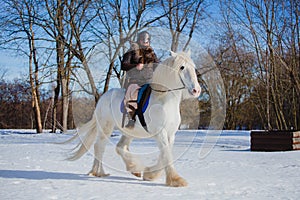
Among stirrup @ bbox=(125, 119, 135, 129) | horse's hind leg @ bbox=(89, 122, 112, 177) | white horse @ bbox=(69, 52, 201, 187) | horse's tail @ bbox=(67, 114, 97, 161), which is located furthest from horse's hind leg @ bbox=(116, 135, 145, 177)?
stirrup @ bbox=(125, 119, 135, 129)

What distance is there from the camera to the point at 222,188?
403 cm

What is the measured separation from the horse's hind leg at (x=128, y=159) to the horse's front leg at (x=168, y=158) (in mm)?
524

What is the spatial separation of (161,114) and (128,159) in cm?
112

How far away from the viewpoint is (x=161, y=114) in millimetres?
3754

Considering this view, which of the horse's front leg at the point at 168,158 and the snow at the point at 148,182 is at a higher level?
the horse's front leg at the point at 168,158

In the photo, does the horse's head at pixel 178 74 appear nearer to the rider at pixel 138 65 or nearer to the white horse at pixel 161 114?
the white horse at pixel 161 114

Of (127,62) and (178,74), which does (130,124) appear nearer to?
(127,62)

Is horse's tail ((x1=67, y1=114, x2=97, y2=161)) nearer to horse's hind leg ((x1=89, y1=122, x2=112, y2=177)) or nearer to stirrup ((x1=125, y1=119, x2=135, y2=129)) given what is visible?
horse's hind leg ((x1=89, y1=122, x2=112, y2=177))

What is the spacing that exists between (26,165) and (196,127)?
3.75 metres

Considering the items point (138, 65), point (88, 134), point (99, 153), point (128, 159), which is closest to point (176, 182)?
point (128, 159)

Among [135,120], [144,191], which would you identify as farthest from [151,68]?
[144,191]

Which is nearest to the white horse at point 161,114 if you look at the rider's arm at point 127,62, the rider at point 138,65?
the rider at point 138,65

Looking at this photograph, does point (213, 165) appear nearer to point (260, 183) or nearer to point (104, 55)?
point (260, 183)

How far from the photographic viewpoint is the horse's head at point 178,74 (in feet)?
11.3
